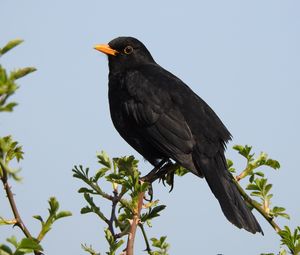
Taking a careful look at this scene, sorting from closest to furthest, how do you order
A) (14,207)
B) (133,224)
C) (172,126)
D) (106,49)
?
(14,207)
(133,224)
(172,126)
(106,49)

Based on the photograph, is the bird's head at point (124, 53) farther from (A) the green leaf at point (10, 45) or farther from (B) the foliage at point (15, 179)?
(A) the green leaf at point (10, 45)

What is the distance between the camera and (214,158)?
538cm

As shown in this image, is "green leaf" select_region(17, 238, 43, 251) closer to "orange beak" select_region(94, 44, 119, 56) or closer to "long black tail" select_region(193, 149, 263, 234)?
"long black tail" select_region(193, 149, 263, 234)

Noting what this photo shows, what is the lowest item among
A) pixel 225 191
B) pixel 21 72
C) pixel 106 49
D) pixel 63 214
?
pixel 63 214

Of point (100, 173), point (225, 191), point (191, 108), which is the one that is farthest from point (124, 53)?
point (100, 173)

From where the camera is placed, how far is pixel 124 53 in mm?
6941

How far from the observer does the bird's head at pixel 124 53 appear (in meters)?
6.83

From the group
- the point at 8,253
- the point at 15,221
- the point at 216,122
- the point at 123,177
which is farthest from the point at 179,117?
the point at 8,253

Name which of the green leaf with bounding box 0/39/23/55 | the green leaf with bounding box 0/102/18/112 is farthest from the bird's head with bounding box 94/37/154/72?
the green leaf with bounding box 0/102/18/112

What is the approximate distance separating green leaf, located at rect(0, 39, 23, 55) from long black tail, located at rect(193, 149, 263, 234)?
320cm

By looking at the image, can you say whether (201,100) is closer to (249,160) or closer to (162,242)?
(249,160)

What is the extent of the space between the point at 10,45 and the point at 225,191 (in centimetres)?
363

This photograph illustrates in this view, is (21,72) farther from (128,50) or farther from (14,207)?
(128,50)

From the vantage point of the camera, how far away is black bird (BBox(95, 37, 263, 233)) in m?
5.13
